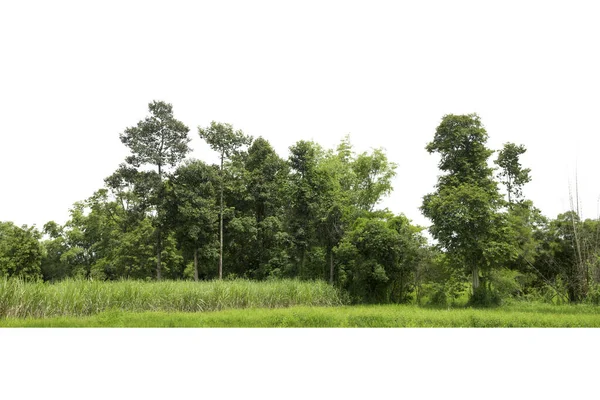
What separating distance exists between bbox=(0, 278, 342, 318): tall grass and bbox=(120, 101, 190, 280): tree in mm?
11706

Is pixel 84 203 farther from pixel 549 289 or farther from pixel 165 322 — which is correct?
pixel 549 289

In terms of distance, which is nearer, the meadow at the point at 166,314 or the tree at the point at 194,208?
the meadow at the point at 166,314

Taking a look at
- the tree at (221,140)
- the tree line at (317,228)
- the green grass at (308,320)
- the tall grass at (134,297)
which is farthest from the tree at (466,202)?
the tree at (221,140)

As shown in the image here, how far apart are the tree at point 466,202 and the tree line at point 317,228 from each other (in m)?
0.05

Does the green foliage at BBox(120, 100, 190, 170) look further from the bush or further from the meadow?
the bush

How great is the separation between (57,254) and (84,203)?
16.1ft

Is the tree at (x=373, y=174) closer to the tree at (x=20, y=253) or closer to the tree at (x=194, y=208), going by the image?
the tree at (x=194, y=208)

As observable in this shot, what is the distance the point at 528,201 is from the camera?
2392 centimetres

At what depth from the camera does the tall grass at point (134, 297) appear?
37.4 ft

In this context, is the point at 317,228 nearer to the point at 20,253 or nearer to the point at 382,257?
the point at 382,257

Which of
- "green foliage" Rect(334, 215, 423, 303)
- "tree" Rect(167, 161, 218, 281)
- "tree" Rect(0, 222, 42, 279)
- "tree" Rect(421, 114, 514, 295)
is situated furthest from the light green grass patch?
"tree" Rect(0, 222, 42, 279)

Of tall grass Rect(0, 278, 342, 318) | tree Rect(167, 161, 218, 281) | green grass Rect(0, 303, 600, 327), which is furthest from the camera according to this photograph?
tree Rect(167, 161, 218, 281)

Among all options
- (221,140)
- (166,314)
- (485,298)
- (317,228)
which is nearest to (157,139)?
(221,140)

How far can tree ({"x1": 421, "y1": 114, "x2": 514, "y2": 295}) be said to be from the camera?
1584 cm
